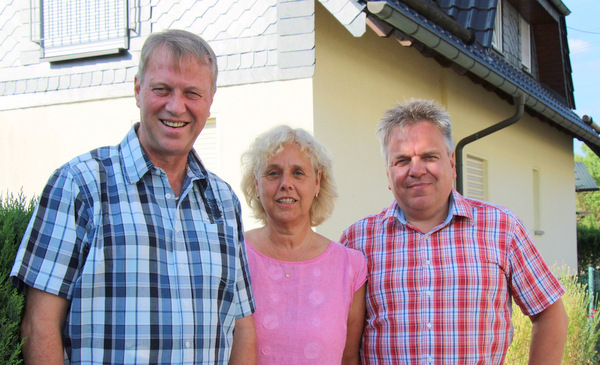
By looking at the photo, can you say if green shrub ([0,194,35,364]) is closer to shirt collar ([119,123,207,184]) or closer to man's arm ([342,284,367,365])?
shirt collar ([119,123,207,184])

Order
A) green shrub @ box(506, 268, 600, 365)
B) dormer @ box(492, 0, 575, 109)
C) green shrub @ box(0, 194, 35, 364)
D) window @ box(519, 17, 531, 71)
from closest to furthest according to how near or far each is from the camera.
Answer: green shrub @ box(0, 194, 35, 364)
green shrub @ box(506, 268, 600, 365)
dormer @ box(492, 0, 575, 109)
window @ box(519, 17, 531, 71)

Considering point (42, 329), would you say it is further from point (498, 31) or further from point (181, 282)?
point (498, 31)

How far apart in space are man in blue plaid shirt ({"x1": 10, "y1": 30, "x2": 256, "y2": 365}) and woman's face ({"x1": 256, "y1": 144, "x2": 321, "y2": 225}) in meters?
0.45

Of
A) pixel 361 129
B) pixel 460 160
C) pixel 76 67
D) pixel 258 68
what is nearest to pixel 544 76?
pixel 460 160

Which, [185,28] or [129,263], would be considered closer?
[129,263]

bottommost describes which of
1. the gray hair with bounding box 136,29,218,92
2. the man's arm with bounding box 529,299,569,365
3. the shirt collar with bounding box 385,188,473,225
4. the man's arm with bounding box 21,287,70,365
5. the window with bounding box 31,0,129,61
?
the man's arm with bounding box 529,299,569,365

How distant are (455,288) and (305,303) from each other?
2.09ft

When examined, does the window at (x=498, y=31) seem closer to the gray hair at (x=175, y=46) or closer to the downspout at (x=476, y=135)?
the downspout at (x=476, y=135)

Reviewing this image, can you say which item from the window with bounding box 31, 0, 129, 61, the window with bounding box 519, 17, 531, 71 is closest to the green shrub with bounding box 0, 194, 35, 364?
the window with bounding box 31, 0, 129, 61

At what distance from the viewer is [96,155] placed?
185 centimetres

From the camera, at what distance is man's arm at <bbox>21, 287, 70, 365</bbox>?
1597 mm

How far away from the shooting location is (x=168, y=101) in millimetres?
1928

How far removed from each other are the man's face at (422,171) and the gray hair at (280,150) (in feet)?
1.16

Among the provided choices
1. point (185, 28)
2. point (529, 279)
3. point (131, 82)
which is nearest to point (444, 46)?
point (185, 28)
